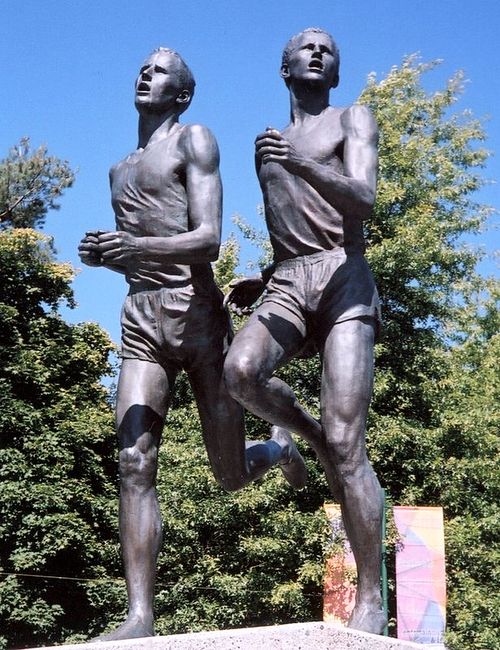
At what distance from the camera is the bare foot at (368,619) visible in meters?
4.67

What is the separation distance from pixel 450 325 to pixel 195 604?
892 cm

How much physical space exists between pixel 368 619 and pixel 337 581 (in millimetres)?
17496

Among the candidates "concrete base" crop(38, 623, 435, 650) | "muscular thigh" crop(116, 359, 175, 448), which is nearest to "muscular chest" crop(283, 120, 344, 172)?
"muscular thigh" crop(116, 359, 175, 448)

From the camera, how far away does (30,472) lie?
953 inches

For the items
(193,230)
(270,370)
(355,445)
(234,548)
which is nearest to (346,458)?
(355,445)

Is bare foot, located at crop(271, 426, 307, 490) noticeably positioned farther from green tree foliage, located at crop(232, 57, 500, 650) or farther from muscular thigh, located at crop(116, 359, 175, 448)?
green tree foliage, located at crop(232, 57, 500, 650)

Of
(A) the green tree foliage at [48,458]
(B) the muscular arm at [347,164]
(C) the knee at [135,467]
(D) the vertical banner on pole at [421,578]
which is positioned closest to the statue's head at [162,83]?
(B) the muscular arm at [347,164]

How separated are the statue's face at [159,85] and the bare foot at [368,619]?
110 inches

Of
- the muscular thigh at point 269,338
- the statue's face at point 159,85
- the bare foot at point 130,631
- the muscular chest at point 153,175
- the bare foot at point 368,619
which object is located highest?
the statue's face at point 159,85

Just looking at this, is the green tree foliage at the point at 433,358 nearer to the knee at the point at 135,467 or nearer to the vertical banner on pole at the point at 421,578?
the vertical banner on pole at the point at 421,578

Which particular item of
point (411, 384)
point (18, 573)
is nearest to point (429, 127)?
point (411, 384)

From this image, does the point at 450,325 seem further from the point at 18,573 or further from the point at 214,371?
the point at 214,371

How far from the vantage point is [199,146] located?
5426 mm

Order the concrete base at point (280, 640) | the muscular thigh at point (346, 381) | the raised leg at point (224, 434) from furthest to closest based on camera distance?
the raised leg at point (224, 434) → the muscular thigh at point (346, 381) → the concrete base at point (280, 640)
